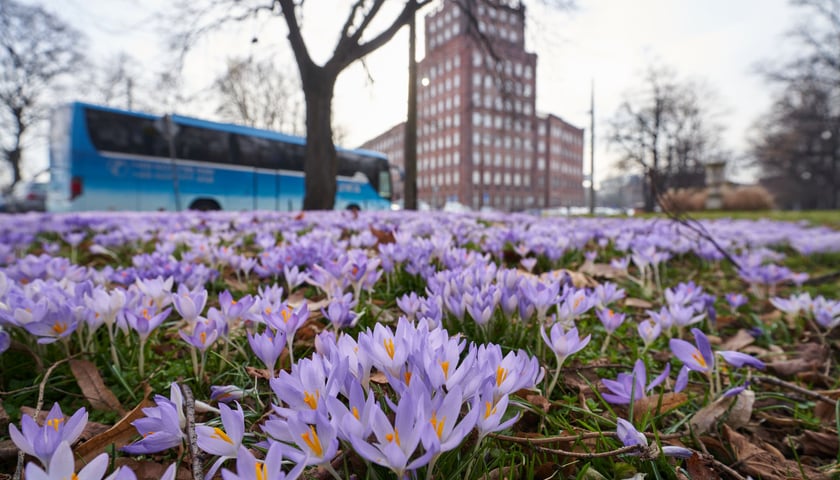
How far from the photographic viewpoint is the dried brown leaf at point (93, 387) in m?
0.91

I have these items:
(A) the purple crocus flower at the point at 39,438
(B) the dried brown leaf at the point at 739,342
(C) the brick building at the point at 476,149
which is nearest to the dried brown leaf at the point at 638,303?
(B) the dried brown leaf at the point at 739,342

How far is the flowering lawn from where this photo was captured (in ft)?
1.79

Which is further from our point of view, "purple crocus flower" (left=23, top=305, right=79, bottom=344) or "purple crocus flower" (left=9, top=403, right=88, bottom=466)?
"purple crocus flower" (left=23, top=305, right=79, bottom=344)

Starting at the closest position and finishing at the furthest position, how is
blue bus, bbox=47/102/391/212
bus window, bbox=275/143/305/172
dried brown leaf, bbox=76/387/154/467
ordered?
dried brown leaf, bbox=76/387/154/467 < blue bus, bbox=47/102/391/212 < bus window, bbox=275/143/305/172

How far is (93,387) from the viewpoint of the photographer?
37.0 inches

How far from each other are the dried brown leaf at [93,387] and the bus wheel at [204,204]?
14588 mm

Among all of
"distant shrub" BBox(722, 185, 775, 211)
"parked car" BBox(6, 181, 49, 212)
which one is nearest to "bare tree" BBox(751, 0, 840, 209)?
"distant shrub" BBox(722, 185, 775, 211)

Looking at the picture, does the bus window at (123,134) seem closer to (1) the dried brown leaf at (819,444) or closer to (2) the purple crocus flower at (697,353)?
(2) the purple crocus flower at (697,353)

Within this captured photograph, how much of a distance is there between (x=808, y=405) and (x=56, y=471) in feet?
5.05

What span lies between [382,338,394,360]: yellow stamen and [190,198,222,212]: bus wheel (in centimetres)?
1515

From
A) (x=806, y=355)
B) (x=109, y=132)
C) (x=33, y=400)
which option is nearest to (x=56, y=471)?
(x=33, y=400)

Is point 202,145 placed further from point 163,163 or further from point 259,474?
point 259,474

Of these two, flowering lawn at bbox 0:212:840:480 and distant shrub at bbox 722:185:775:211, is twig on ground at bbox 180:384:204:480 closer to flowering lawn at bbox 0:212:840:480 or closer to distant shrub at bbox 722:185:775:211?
flowering lawn at bbox 0:212:840:480

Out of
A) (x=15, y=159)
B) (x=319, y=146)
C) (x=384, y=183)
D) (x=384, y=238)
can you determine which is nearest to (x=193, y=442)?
(x=384, y=238)
